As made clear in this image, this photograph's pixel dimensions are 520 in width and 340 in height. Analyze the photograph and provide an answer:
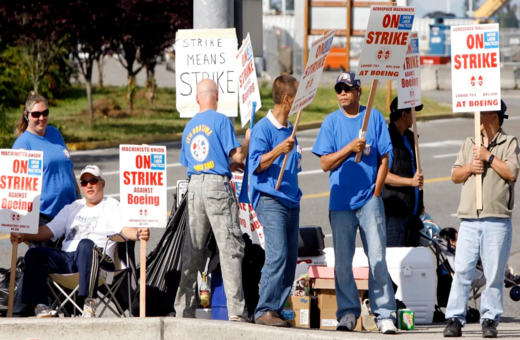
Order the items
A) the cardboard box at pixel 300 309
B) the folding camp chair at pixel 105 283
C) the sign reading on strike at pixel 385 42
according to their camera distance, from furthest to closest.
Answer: the cardboard box at pixel 300 309 < the folding camp chair at pixel 105 283 < the sign reading on strike at pixel 385 42

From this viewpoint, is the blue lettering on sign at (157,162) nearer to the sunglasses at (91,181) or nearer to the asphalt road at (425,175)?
the sunglasses at (91,181)

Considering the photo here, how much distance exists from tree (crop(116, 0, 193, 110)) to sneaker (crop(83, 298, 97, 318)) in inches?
677

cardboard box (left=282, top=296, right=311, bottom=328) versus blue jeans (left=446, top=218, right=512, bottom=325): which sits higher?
blue jeans (left=446, top=218, right=512, bottom=325)

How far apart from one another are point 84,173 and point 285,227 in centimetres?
185

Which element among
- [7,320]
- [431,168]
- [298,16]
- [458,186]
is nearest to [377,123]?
[7,320]

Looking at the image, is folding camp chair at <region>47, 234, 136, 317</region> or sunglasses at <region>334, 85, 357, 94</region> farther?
folding camp chair at <region>47, 234, 136, 317</region>

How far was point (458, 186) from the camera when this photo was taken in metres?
15.6

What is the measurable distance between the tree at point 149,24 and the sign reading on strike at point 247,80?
16235mm

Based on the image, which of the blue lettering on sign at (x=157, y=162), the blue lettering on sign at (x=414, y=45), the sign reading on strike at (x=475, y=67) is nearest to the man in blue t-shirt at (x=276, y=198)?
the blue lettering on sign at (x=157, y=162)

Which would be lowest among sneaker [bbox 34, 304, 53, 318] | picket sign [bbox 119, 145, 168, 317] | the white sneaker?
the white sneaker

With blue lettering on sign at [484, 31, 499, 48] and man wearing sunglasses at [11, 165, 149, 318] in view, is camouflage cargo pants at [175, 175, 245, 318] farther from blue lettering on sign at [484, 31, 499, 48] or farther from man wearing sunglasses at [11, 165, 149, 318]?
blue lettering on sign at [484, 31, 499, 48]

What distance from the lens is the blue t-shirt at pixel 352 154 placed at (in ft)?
23.1

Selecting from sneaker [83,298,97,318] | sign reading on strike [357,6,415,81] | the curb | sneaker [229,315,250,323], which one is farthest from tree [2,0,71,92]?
sneaker [229,315,250,323]

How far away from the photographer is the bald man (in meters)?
6.98
